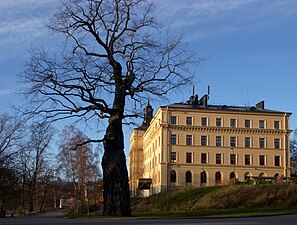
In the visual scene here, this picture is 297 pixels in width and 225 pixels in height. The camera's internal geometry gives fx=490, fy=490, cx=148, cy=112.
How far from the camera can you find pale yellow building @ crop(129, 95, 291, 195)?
299 ft

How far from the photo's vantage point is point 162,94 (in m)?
26.4

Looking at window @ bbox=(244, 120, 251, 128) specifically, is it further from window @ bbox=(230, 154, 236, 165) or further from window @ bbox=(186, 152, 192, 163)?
window @ bbox=(186, 152, 192, 163)

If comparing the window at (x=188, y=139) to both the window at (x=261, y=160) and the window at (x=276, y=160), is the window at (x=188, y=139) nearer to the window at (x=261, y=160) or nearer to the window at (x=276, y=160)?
the window at (x=261, y=160)

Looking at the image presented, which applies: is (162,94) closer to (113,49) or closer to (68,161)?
(113,49)

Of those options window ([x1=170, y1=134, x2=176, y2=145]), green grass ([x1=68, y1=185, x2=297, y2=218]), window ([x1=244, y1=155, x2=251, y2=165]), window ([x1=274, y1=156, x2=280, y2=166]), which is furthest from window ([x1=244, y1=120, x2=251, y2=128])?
green grass ([x1=68, y1=185, x2=297, y2=218])

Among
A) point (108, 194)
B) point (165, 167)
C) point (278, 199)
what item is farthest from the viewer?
point (165, 167)

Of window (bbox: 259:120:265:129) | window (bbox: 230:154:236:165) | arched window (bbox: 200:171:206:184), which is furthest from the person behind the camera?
window (bbox: 259:120:265:129)

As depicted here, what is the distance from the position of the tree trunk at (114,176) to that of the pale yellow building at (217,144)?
63609 mm

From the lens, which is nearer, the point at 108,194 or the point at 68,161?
the point at 108,194

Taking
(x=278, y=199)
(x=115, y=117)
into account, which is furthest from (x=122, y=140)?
(x=278, y=199)

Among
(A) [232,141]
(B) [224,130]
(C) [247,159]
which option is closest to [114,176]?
(B) [224,130]

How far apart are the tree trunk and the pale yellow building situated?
209 ft

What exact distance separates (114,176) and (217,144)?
69.6 m

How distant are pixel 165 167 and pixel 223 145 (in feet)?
41.0
